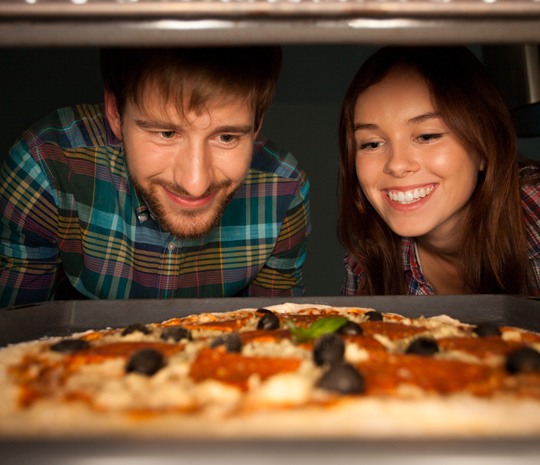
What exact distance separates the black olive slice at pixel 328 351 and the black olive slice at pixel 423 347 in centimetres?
17

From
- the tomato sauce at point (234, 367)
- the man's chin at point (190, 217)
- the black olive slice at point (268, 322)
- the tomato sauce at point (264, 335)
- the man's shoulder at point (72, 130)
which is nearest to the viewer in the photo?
the tomato sauce at point (234, 367)

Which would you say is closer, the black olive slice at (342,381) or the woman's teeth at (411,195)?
the black olive slice at (342,381)

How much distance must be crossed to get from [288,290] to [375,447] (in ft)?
5.07

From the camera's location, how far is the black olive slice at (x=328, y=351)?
779 mm

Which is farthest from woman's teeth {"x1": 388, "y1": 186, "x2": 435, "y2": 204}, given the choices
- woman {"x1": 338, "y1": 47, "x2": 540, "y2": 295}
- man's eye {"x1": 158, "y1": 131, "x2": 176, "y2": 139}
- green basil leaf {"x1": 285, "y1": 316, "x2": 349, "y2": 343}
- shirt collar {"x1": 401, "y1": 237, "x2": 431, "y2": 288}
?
man's eye {"x1": 158, "y1": 131, "x2": 176, "y2": 139}

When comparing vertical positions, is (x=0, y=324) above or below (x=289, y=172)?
below

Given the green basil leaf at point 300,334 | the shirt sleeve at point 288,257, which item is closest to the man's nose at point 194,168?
the green basil leaf at point 300,334

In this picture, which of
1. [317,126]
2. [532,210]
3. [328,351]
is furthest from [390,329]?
[317,126]

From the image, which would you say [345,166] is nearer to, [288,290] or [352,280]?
[352,280]

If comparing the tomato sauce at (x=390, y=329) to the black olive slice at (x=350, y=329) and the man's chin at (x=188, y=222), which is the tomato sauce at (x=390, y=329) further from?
the man's chin at (x=188, y=222)

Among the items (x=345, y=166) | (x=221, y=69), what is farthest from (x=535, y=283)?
(x=221, y=69)

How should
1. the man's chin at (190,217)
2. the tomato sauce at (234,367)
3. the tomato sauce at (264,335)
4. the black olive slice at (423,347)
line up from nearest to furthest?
the tomato sauce at (234,367), the black olive slice at (423,347), the tomato sauce at (264,335), the man's chin at (190,217)

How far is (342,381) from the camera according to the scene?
26.0 inches

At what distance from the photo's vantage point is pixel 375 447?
0.50m
